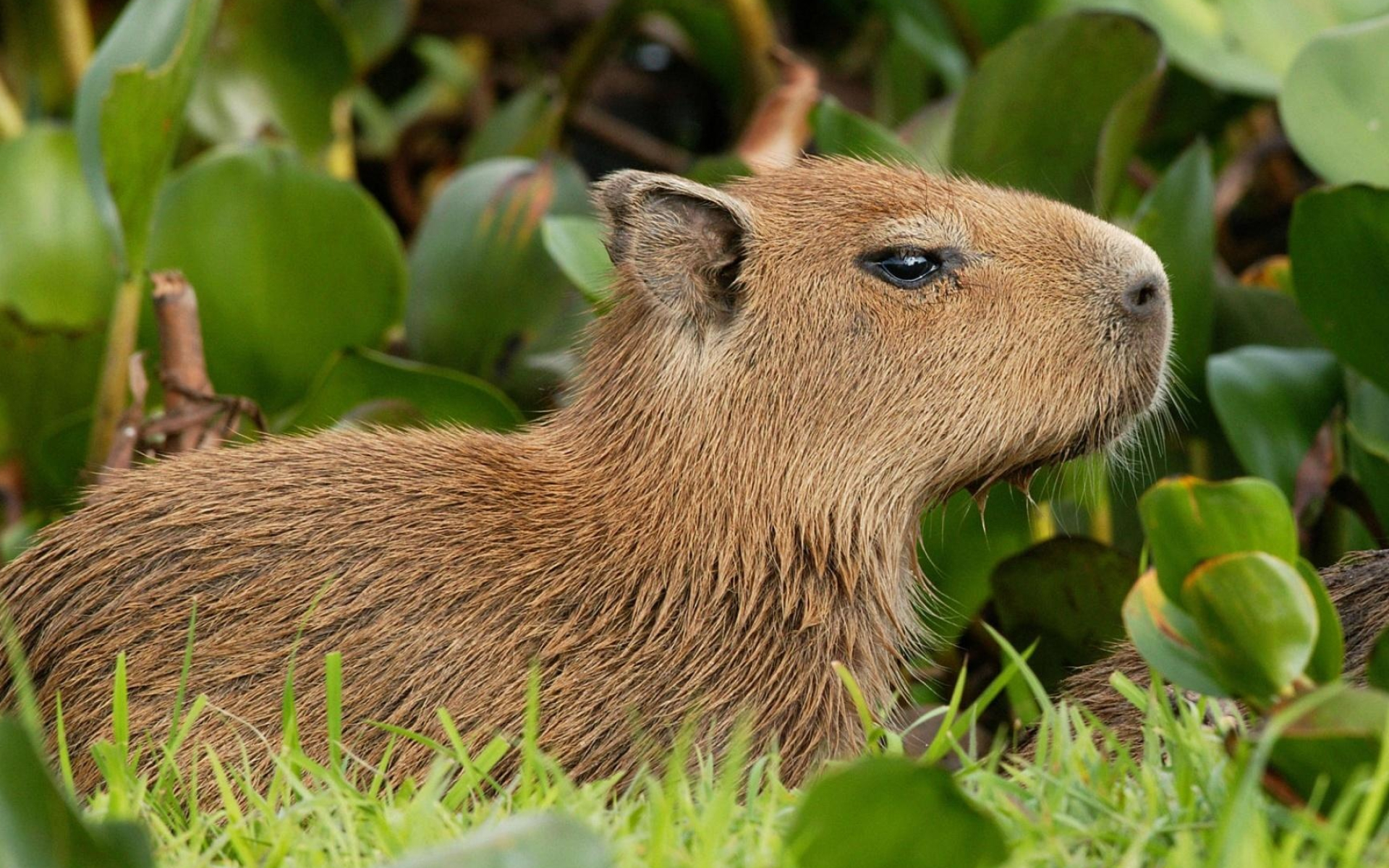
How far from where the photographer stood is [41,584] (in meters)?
2.47

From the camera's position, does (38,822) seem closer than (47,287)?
Yes

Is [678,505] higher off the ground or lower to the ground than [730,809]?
lower

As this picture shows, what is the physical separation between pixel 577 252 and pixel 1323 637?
2.05m

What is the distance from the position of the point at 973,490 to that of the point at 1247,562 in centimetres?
109

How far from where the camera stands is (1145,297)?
2.54 meters

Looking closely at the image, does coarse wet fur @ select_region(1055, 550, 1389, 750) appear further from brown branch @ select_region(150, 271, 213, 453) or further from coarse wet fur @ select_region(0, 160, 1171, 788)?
brown branch @ select_region(150, 271, 213, 453)

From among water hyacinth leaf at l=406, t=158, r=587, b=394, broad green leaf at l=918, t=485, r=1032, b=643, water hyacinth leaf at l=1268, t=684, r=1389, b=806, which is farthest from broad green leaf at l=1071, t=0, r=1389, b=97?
water hyacinth leaf at l=1268, t=684, r=1389, b=806

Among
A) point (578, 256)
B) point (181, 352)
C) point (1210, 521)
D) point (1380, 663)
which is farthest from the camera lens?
point (578, 256)

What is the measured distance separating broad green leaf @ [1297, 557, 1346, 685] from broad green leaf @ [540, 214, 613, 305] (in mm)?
1794

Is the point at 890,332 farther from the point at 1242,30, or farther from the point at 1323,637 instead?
the point at 1242,30

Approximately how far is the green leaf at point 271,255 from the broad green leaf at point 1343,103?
1976mm

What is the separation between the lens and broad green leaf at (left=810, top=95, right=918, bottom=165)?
367 cm

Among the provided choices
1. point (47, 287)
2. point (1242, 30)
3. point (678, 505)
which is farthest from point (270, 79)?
point (678, 505)

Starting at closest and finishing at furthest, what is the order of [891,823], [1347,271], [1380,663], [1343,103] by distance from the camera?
1. [891,823]
2. [1380,663]
3. [1347,271]
4. [1343,103]
